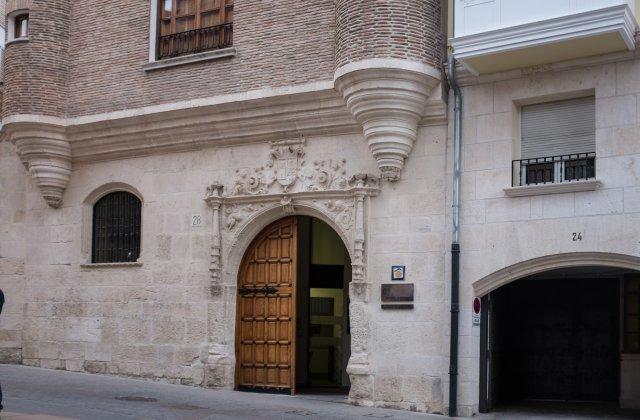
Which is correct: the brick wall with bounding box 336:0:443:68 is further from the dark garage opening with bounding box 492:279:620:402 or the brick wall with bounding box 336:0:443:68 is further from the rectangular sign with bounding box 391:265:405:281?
the dark garage opening with bounding box 492:279:620:402

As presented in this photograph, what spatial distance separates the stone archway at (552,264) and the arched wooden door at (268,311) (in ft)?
11.6

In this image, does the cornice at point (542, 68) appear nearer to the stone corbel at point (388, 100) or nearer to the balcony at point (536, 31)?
the balcony at point (536, 31)

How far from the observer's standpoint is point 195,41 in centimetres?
1675

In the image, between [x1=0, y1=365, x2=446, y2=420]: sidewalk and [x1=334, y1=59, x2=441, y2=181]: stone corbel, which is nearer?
[x1=0, y1=365, x2=446, y2=420]: sidewalk

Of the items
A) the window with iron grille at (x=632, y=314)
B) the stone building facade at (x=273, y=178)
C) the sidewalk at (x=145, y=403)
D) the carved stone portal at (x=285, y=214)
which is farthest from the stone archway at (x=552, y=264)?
the window with iron grille at (x=632, y=314)

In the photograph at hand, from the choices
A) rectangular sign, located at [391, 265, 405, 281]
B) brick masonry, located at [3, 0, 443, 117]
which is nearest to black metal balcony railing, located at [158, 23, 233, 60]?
brick masonry, located at [3, 0, 443, 117]

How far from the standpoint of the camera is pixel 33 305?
1808 cm

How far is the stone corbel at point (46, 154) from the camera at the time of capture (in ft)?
57.0

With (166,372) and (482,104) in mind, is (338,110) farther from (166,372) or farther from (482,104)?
(166,372)

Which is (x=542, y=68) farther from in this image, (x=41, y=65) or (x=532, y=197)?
(x=41, y=65)

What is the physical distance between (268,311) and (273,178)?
226cm

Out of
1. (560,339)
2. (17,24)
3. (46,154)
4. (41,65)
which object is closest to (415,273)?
(560,339)

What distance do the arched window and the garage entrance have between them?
6610 millimetres

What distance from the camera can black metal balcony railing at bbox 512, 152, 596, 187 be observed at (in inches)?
518
